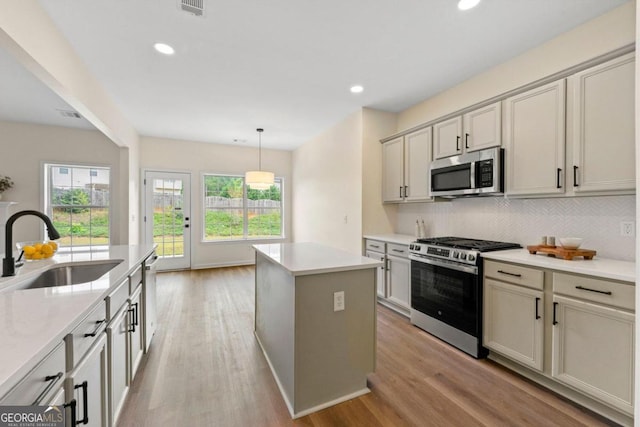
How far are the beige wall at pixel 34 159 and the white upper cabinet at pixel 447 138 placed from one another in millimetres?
4636

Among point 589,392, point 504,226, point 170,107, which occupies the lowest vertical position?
point 589,392

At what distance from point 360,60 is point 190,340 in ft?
10.7

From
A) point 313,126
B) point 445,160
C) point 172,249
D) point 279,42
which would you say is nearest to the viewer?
point 279,42

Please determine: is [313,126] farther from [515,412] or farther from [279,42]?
[515,412]

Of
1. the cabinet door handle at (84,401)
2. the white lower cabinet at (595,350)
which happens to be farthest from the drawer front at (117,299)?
the white lower cabinet at (595,350)

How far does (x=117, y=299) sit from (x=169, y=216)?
4.50 meters

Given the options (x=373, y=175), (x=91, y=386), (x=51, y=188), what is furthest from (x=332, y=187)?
(x=51, y=188)

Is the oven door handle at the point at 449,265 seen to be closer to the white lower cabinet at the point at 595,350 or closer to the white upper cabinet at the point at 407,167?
the white lower cabinet at the point at 595,350

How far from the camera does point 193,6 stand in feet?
6.33

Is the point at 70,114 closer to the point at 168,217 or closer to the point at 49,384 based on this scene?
the point at 168,217

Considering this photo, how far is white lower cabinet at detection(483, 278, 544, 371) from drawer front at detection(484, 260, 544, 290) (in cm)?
4

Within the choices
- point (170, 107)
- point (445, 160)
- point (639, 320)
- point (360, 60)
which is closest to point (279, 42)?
point (360, 60)

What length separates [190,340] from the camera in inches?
105

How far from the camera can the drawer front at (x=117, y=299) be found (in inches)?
56.3
